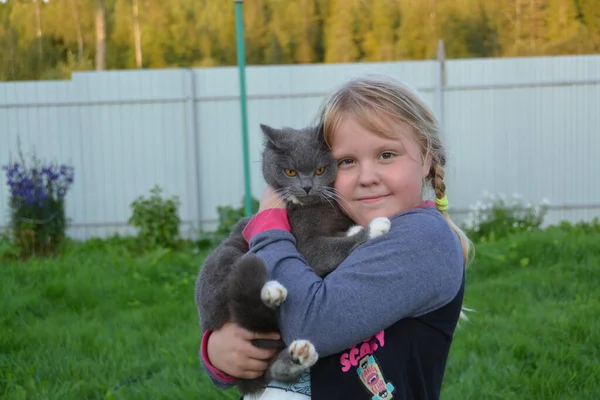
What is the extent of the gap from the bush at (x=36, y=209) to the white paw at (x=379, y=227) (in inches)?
218

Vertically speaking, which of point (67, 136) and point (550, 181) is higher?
point (67, 136)

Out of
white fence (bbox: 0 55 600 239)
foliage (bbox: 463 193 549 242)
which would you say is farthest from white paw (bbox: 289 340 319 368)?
white fence (bbox: 0 55 600 239)

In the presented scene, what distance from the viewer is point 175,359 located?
364 cm

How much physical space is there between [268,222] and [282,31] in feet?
26.6

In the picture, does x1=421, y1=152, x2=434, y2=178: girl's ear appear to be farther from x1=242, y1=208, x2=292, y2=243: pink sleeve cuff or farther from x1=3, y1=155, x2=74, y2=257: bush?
x1=3, y1=155, x2=74, y2=257: bush

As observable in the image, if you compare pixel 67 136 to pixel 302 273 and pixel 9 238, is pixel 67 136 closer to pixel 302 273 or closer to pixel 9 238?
pixel 9 238

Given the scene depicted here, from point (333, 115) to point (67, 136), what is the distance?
6.53 meters

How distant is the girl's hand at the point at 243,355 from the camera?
173 cm

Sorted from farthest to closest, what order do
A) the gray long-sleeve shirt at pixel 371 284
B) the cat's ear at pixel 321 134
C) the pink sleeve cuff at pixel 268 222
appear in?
the cat's ear at pixel 321 134
the pink sleeve cuff at pixel 268 222
the gray long-sleeve shirt at pixel 371 284

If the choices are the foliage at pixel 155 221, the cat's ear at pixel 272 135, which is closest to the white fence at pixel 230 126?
the foliage at pixel 155 221

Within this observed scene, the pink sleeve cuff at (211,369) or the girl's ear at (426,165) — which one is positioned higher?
the girl's ear at (426,165)

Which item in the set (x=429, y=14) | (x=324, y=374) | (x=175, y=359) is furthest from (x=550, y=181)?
(x=324, y=374)

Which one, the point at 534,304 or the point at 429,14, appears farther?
the point at 429,14

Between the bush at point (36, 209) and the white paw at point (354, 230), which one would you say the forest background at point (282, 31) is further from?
the white paw at point (354, 230)
